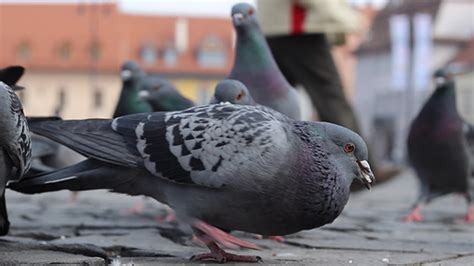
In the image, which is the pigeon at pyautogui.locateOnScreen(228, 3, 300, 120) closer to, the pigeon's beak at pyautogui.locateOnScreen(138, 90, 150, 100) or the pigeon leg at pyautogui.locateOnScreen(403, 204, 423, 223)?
the pigeon's beak at pyautogui.locateOnScreen(138, 90, 150, 100)

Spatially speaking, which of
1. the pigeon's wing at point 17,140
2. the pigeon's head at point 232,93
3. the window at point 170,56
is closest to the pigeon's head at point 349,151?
the pigeon's head at point 232,93

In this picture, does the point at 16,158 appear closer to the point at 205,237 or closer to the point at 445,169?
the point at 205,237

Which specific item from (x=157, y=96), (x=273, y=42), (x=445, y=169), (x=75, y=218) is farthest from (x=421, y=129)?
(x=75, y=218)

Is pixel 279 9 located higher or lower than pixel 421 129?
higher

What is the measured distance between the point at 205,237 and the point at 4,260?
71 cm

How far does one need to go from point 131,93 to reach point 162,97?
1.73 feet

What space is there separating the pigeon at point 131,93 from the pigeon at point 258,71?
1.11 m

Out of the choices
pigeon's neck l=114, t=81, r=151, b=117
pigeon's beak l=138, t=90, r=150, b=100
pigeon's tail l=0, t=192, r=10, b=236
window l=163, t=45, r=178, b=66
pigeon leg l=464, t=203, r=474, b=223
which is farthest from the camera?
window l=163, t=45, r=178, b=66

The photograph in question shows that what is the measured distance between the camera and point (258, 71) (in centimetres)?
438

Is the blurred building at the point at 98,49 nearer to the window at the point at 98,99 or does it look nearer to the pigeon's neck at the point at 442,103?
the window at the point at 98,99

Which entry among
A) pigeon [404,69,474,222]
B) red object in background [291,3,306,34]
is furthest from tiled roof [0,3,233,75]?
pigeon [404,69,474,222]

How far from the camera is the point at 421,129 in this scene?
605 centimetres

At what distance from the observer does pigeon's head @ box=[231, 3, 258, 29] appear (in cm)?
446

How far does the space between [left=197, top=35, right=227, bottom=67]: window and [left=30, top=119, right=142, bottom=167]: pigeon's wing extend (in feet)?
172
